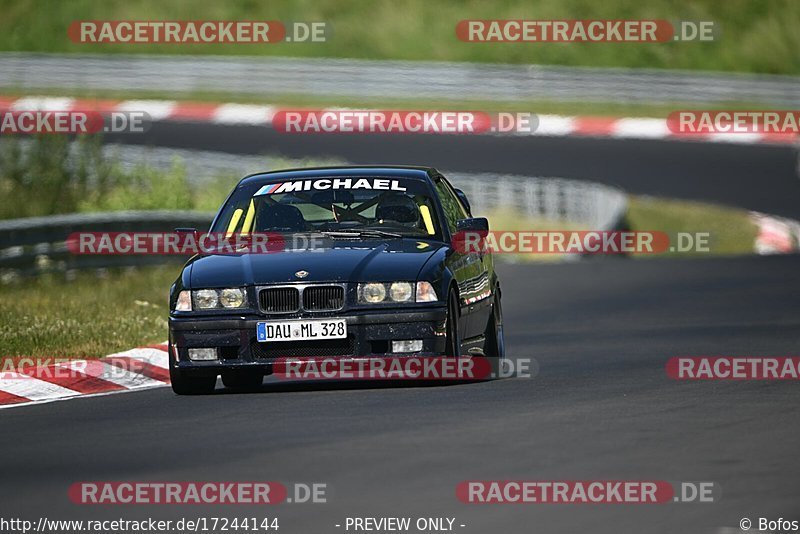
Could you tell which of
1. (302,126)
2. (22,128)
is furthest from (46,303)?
(302,126)

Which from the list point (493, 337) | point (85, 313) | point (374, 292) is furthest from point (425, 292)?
point (85, 313)

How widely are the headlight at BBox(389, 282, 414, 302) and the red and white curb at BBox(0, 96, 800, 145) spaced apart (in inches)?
1091

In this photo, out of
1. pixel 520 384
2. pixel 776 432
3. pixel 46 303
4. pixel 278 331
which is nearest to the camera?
pixel 776 432

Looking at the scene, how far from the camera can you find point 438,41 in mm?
50469

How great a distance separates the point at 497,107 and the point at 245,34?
27.9ft

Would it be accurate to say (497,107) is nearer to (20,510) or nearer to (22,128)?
(22,128)

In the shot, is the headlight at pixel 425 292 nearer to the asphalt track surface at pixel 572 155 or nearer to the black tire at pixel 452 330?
the black tire at pixel 452 330

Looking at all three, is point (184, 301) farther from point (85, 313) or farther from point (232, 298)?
point (85, 313)

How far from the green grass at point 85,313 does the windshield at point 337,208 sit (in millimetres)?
1936

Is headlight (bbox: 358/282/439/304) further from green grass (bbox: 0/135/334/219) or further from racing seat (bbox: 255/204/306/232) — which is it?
green grass (bbox: 0/135/334/219)

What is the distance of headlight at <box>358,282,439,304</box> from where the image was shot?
11.5 metres

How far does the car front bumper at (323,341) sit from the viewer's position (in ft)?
37.3

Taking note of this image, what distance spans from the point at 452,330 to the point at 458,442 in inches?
92.7

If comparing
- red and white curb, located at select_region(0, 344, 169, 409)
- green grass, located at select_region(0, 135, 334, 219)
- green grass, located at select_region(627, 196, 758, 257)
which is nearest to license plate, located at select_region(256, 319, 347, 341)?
red and white curb, located at select_region(0, 344, 169, 409)
